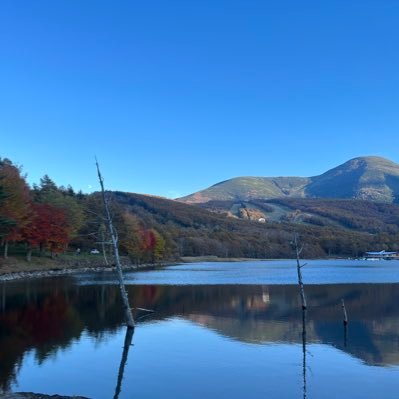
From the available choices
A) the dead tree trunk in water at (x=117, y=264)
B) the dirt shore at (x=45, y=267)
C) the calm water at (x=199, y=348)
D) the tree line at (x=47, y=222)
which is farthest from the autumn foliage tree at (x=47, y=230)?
the dead tree trunk in water at (x=117, y=264)

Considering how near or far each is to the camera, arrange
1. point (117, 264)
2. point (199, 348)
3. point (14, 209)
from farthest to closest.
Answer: point (14, 209) → point (117, 264) → point (199, 348)

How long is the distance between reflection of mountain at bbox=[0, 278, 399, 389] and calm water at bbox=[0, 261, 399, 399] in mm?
85

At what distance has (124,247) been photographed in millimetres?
125375

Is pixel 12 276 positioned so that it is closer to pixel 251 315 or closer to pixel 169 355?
pixel 251 315

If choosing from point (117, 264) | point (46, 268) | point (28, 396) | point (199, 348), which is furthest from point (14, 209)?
point (28, 396)

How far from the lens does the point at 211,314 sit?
4050 cm

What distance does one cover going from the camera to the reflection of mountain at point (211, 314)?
2739 cm

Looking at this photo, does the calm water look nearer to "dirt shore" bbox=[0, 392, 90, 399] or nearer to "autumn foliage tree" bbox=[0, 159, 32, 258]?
"dirt shore" bbox=[0, 392, 90, 399]

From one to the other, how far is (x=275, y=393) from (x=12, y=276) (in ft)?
193

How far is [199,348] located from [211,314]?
1332 cm

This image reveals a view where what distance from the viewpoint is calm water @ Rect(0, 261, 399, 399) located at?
19750mm

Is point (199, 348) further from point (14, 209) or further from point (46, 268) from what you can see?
point (46, 268)

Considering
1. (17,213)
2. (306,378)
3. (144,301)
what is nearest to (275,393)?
(306,378)

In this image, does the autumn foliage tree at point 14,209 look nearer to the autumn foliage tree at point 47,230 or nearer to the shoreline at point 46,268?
the autumn foliage tree at point 47,230
